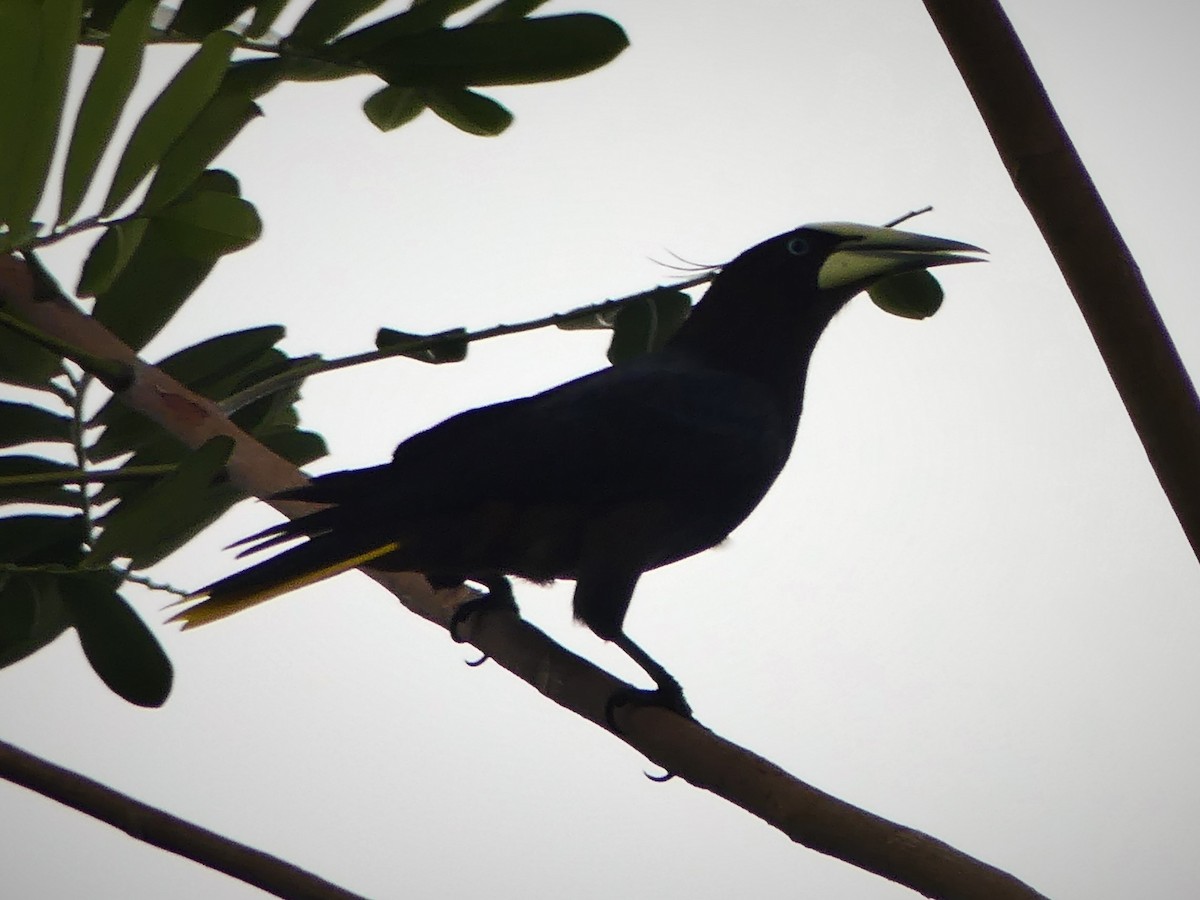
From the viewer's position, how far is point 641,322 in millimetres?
2123

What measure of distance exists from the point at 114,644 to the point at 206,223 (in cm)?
60

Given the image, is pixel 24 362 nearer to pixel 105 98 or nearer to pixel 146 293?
pixel 146 293

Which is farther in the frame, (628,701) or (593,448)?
(593,448)

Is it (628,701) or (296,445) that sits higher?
(296,445)

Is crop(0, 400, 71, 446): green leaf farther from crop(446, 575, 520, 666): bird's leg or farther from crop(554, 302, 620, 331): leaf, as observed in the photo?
crop(554, 302, 620, 331): leaf

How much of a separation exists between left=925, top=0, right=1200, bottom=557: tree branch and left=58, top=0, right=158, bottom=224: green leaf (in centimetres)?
84

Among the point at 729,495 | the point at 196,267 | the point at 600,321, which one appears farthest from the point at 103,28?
the point at 729,495

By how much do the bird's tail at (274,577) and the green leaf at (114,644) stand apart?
0.16m

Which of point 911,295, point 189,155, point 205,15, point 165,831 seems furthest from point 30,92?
point 911,295

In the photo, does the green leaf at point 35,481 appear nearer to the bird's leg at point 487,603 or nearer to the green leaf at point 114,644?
the green leaf at point 114,644

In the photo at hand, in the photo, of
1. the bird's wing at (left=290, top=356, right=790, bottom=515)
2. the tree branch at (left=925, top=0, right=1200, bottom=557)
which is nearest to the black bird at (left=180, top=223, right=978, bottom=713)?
the bird's wing at (left=290, top=356, right=790, bottom=515)

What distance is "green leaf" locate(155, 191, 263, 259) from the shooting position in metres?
1.49

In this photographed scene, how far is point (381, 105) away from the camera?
201cm

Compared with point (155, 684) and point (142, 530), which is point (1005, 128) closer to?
point (142, 530)
